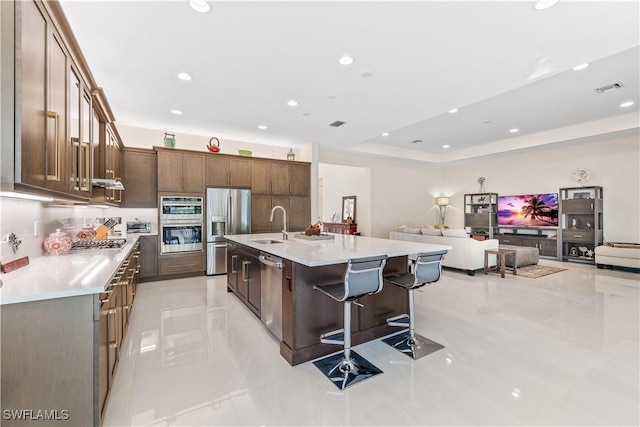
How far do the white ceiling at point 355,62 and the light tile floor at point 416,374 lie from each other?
9.35 ft

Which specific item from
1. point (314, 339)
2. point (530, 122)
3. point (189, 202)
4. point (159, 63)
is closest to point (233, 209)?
point (189, 202)

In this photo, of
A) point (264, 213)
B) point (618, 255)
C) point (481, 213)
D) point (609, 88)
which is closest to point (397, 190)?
point (481, 213)

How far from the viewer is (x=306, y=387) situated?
6.66 feet

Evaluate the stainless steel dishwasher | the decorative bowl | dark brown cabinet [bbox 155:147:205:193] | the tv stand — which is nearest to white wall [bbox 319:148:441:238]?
the tv stand

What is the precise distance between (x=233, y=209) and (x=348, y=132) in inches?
111

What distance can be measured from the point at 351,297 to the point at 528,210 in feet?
25.5

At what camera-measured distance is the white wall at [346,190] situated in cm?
→ 857

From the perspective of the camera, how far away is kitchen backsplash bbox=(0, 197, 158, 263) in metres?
1.93

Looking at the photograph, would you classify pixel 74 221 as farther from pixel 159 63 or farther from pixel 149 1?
pixel 149 1

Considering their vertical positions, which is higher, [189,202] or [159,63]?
[159,63]

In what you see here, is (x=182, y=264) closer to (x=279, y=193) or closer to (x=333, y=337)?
(x=279, y=193)

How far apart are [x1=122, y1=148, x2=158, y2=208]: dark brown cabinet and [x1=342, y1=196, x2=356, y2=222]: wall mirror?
18.3ft

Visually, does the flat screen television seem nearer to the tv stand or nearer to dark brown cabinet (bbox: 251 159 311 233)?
the tv stand

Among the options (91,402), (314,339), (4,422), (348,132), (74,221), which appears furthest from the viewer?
(348,132)
